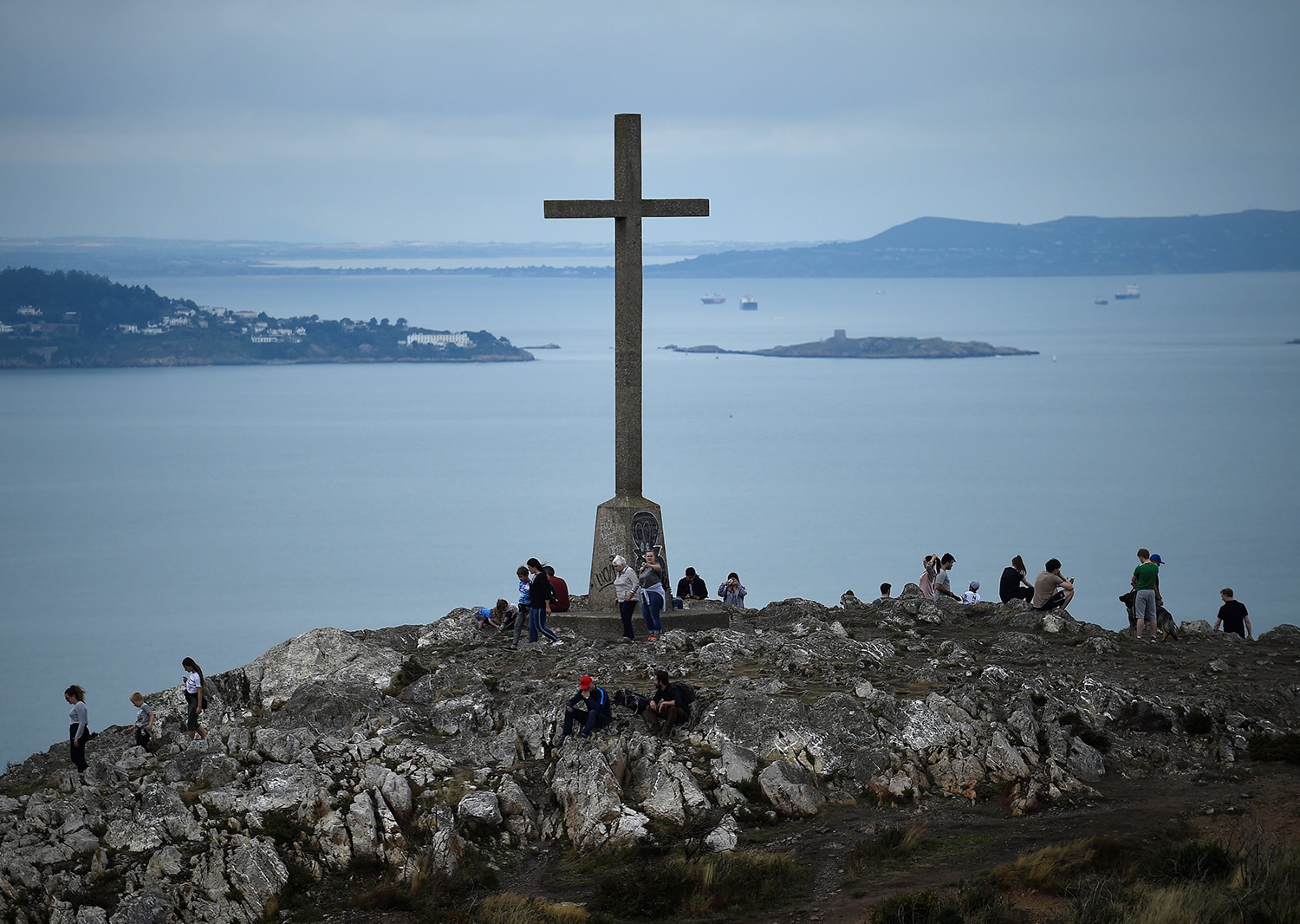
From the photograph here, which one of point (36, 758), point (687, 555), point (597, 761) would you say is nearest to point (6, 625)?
point (687, 555)

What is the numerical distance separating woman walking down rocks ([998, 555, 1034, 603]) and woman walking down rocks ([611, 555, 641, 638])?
538 centimetres

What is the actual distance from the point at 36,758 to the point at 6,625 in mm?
87083

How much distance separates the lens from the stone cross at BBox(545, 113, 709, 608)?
1738 centimetres

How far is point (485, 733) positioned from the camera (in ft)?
45.6

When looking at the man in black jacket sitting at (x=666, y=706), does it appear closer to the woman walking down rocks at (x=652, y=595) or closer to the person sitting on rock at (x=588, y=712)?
the person sitting on rock at (x=588, y=712)

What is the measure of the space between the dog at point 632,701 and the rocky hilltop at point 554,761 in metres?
0.10

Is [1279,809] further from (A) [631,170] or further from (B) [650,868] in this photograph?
(A) [631,170]

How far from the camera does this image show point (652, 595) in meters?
16.4

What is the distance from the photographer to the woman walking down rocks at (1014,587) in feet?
61.7

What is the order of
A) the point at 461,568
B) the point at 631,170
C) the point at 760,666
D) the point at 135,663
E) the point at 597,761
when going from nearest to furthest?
the point at 597,761 < the point at 760,666 < the point at 631,170 < the point at 135,663 < the point at 461,568


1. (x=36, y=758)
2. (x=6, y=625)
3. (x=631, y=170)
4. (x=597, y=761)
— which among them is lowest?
(x=6, y=625)

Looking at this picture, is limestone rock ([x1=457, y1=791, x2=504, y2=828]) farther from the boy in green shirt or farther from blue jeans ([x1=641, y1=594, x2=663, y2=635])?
the boy in green shirt

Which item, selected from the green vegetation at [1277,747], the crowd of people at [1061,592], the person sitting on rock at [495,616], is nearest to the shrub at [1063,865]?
the green vegetation at [1277,747]

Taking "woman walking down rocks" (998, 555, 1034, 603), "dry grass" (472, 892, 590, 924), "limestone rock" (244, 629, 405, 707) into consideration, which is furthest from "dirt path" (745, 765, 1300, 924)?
"woman walking down rocks" (998, 555, 1034, 603)
